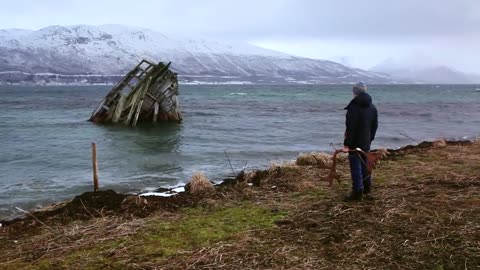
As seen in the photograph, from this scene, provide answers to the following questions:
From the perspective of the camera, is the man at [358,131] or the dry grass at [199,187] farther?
the dry grass at [199,187]

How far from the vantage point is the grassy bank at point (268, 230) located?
4.98 meters

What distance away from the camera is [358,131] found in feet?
23.2

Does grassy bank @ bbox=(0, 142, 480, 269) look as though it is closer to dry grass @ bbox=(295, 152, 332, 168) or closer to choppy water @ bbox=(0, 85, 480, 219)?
dry grass @ bbox=(295, 152, 332, 168)

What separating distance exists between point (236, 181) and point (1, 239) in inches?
181

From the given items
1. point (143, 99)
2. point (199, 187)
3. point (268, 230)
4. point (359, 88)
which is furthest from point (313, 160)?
point (143, 99)

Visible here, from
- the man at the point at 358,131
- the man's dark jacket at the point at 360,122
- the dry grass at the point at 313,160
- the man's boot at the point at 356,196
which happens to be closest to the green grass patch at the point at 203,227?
the man's boot at the point at 356,196

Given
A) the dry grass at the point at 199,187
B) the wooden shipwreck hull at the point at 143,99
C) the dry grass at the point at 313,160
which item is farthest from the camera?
the wooden shipwreck hull at the point at 143,99

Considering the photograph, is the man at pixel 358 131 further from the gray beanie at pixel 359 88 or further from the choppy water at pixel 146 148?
the choppy water at pixel 146 148

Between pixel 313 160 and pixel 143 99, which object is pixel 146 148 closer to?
pixel 143 99

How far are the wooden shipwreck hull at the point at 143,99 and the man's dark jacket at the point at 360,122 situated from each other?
18480 mm

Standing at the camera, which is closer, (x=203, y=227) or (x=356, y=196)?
(x=203, y=227)

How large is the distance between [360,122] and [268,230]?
2.24 meters

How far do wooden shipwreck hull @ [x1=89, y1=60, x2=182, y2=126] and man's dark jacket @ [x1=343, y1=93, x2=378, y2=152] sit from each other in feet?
60.6

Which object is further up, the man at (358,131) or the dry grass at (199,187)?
the man at (358,131)
